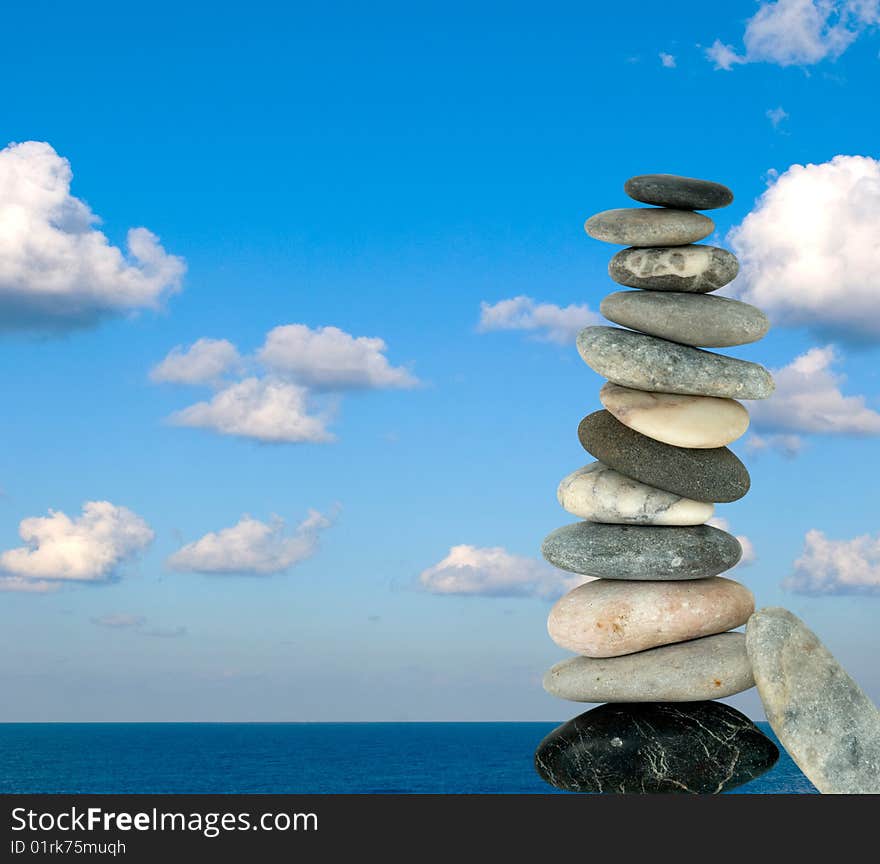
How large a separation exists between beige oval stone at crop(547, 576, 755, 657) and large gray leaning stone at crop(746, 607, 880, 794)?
1.28 feet

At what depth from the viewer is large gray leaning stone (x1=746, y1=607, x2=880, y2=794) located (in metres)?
8.82

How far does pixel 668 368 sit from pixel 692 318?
53 centimetres

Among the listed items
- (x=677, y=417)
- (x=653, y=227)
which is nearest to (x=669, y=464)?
(x=677, y=417)

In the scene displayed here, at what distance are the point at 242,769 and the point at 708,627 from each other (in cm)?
7266

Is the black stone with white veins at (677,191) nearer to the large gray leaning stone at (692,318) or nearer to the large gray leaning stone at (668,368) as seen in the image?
the large gray leaning stone at (692,318)

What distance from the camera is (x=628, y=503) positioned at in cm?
957

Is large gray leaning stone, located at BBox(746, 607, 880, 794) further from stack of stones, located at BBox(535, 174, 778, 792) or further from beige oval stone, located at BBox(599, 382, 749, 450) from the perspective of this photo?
beige oval stone, located at BBox(599, 382, 749, 450)

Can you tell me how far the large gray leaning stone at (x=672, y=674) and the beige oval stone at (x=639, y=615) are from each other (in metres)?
0.10

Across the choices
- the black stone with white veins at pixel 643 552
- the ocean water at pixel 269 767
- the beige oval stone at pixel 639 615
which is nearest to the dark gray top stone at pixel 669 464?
the black stone with white veins at pixel 643 552

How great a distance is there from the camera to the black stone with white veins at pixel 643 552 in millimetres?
9461

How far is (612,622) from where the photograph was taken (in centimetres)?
942

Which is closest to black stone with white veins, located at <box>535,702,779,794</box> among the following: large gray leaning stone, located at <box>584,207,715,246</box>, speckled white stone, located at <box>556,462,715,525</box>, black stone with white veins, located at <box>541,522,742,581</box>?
black stone with white veins, located at <box>541,522,742,581</box>

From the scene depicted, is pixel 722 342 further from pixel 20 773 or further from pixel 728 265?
pixel 20 773

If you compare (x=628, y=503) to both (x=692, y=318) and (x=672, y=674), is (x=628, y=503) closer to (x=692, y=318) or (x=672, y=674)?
(x=672, y=674)
